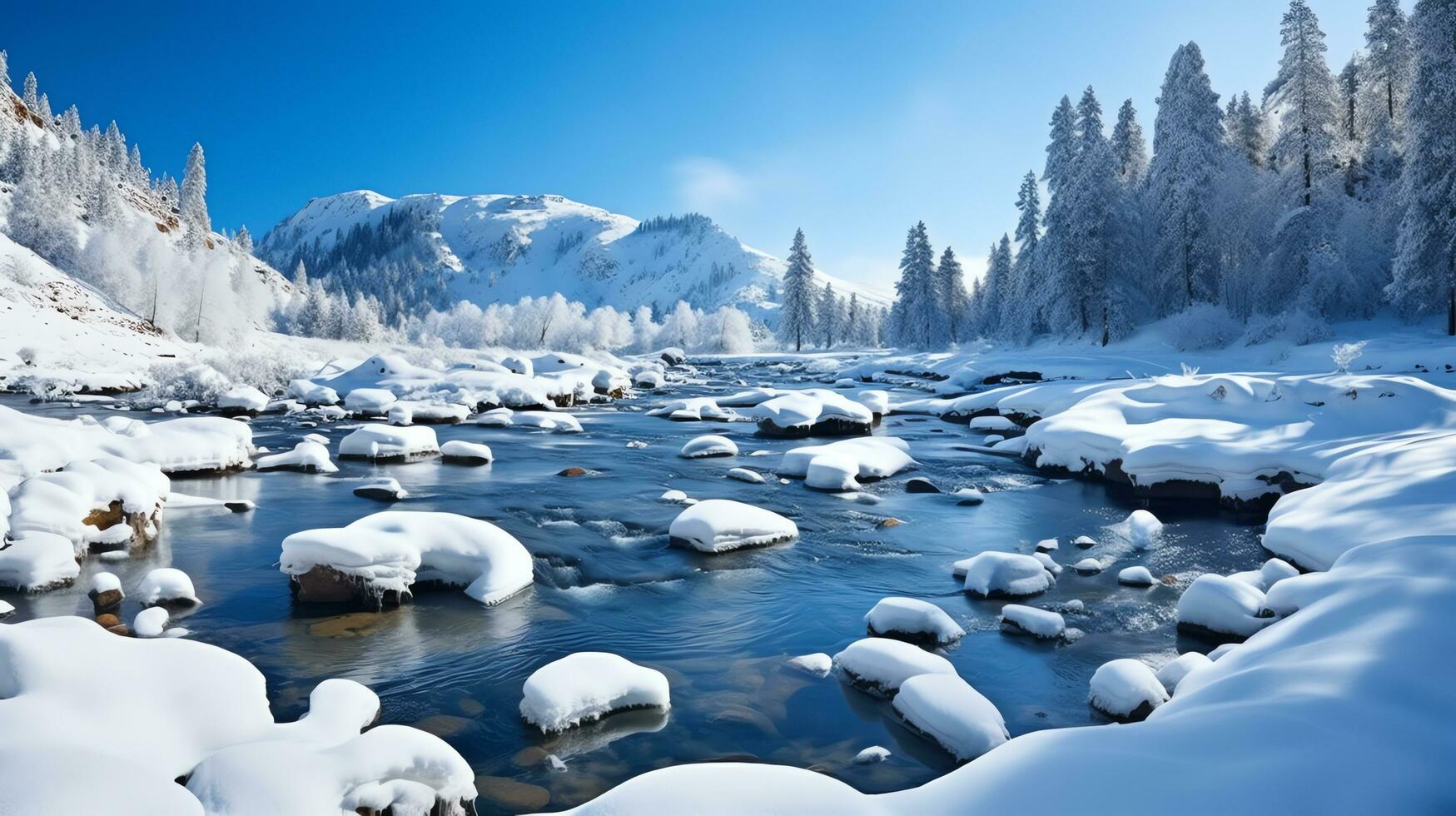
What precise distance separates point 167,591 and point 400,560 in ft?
8.22

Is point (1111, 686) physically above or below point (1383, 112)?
below

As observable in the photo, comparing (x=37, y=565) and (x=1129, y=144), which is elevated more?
(x=1129, y=144)

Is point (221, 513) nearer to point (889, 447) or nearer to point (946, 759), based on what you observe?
point (946, 759)

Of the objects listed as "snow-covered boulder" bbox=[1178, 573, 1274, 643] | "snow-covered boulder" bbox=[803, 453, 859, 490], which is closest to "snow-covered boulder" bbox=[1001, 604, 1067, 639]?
"snow-covered boulder" bbox=[1178, 573, 1274, 643]

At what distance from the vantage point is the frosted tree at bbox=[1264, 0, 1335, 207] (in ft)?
104

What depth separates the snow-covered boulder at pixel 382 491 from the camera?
12742 millimetres

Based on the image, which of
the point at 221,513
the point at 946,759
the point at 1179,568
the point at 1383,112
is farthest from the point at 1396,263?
the point at 221,513

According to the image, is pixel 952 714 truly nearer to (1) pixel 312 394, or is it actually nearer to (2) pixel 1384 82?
(1) pixel 312 394

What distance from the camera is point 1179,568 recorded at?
9297 millimetres

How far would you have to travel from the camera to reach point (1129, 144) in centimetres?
4722

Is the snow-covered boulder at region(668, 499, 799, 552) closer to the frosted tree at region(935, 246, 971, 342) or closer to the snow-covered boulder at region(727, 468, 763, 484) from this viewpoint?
the snow-covered boulder at region(727, 468, 763, 484)

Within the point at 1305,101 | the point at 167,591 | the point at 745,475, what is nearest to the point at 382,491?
the point at 167,591

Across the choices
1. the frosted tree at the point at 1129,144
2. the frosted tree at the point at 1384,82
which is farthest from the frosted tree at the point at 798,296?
the frosted tree at the point at 1384,82

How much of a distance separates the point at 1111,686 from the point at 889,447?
10.8m
